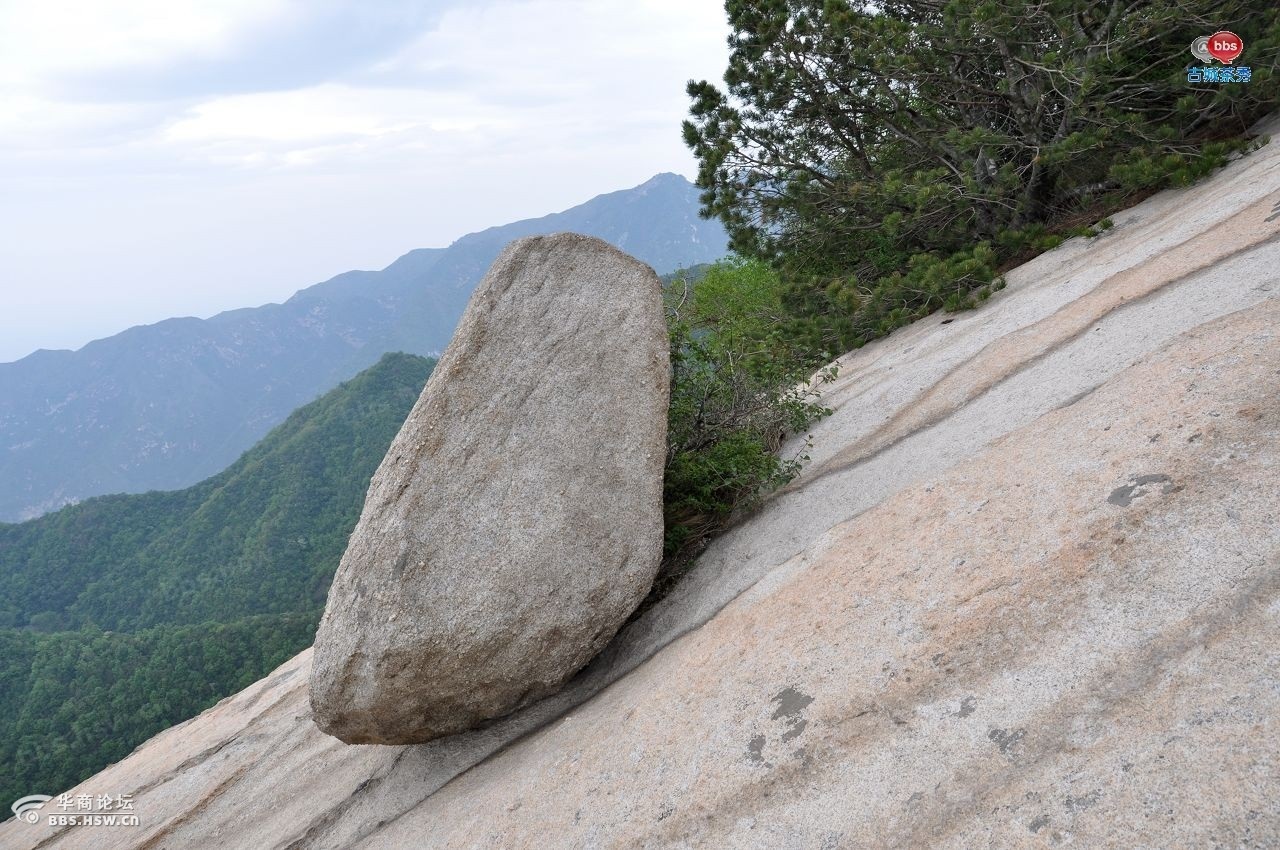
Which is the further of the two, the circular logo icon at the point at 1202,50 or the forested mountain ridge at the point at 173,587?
the forested mountain ridge at the point at 173,587

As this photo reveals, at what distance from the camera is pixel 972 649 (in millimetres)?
3461

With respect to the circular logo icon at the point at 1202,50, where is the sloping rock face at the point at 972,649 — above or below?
below

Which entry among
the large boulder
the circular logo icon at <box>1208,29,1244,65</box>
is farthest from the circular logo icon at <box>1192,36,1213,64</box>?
the large boulder

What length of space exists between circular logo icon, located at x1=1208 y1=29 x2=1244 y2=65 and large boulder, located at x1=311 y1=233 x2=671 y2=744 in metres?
8.71

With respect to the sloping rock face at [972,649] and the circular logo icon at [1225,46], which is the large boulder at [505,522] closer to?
the sloping rock face at [972,649]

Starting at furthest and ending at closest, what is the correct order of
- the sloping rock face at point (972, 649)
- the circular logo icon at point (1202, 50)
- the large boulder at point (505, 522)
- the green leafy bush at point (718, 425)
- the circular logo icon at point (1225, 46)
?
the circular logo icon at point (1202, 50) → the circular logo icon at point (1225, 46) → the green leafy bush at point (718, 425) → the large boulder at point (505, 522) → the sloping rock face at point (972, 649)

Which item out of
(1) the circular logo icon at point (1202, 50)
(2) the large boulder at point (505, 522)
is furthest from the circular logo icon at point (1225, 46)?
(2) the large boulder at point (505, 522)

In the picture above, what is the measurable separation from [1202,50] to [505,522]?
35.6ft

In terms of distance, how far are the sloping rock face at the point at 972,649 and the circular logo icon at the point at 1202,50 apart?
3529mm

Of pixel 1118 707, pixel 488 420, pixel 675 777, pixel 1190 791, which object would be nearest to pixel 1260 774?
pixel 1190 791

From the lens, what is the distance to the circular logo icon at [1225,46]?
933 cm

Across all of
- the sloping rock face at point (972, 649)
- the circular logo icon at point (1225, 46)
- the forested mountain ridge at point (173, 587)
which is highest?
the circular logo icon at point (1225, 46)

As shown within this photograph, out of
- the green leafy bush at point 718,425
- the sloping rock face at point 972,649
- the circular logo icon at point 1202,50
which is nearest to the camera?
the sloping rock face at point 972,649

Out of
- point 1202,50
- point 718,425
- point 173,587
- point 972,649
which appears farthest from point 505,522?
point 173,587
